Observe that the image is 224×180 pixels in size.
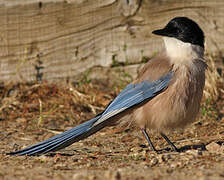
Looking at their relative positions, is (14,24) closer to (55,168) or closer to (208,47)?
(208,47)

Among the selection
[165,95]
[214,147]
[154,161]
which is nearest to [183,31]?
[165,95]

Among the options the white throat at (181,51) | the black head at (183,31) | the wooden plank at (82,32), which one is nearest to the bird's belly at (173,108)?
the white throat at (181,51)

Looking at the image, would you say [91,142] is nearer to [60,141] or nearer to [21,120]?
[60,141]

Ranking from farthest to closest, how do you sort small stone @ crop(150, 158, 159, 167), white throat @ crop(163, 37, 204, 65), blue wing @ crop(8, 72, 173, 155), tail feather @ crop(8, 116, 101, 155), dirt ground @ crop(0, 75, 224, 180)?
white throat @ crop(163, 37, 204, 65)
blue wing @ crop(8, 72, 173, 155)
tail feather @ crop(8, 116, 101, 155)
small stone @ crop(150, 158, 159, 167)
dirt ground @ crop(0, 75, 224, 180)

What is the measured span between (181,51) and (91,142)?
1.54 meters

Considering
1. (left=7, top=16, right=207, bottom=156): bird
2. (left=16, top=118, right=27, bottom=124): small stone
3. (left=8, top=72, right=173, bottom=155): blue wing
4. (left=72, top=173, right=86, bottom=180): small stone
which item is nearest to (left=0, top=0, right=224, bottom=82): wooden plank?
(left=16, top=118, right=27, bottom=124): small stone

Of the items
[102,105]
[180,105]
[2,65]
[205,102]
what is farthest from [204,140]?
[2,65]

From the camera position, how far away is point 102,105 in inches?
270

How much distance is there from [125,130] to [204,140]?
1144 millimetres

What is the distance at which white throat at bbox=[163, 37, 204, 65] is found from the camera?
4.96m

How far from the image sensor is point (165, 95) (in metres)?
4.85

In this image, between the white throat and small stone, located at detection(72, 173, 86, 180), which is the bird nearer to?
the white throat

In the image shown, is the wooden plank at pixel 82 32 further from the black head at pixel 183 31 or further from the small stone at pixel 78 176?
the small stone at pixel 78 176

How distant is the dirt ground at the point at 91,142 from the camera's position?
3743 mm
